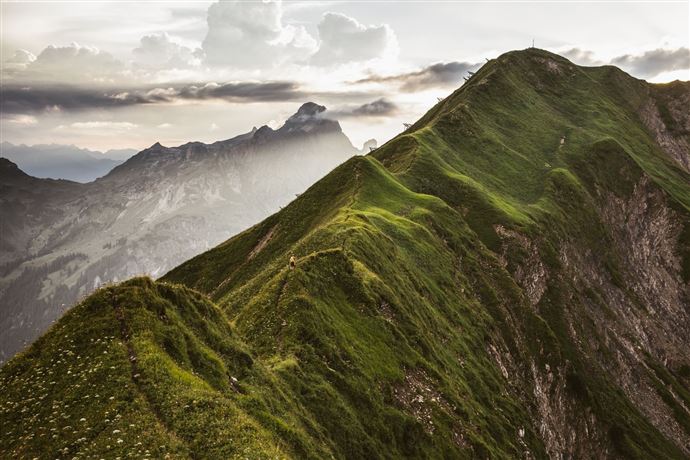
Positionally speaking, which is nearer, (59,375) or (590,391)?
(59,375)

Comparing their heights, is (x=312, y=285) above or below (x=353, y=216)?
below

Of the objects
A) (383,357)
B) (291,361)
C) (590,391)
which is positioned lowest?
(590,391)

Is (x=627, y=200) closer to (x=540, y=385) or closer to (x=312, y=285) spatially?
(x=540, y=385)

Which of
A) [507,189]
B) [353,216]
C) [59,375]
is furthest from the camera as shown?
[507,189]

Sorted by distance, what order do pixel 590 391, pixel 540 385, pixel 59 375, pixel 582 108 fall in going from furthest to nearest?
pixel 582 108 < pixel 590 391 < pixel 540 385 < pixel 59 375

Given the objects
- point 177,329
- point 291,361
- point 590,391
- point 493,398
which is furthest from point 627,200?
point 177,329

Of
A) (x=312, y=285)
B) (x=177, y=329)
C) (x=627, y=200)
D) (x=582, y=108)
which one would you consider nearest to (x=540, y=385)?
(x=312, y=285)

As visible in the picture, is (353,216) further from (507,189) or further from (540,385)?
(507,189)
